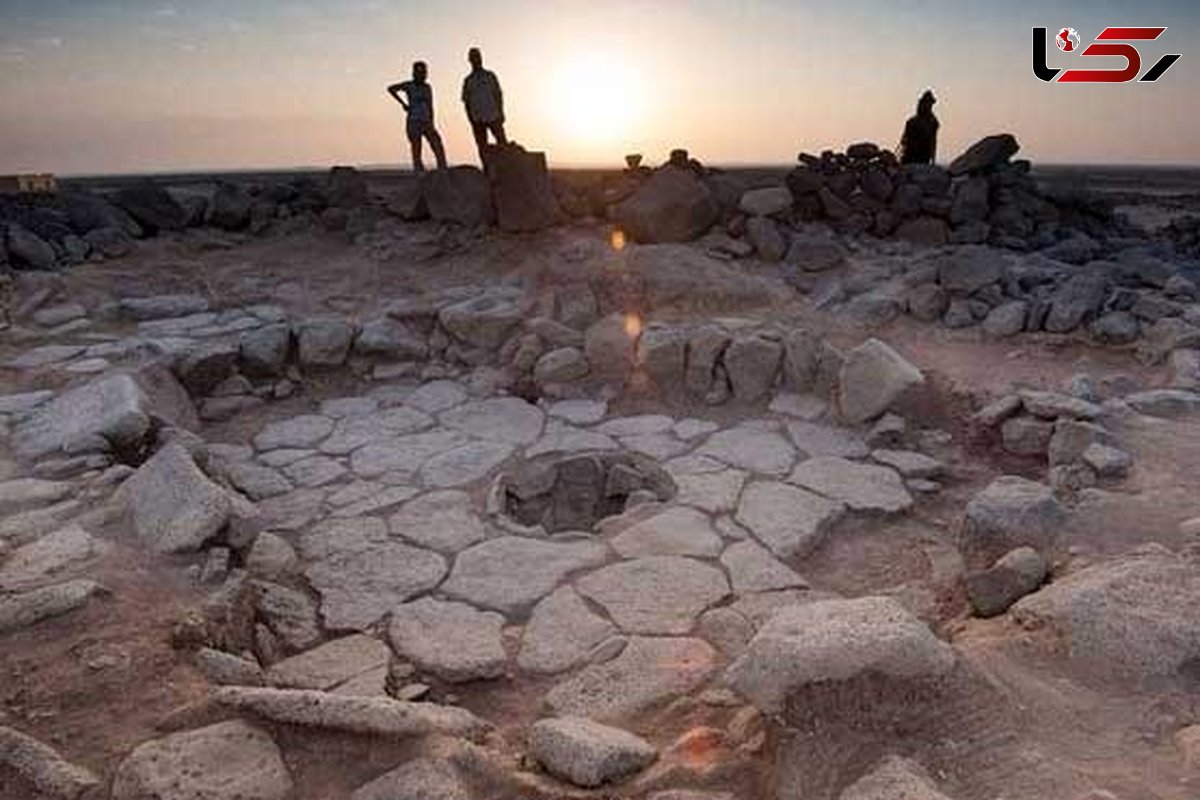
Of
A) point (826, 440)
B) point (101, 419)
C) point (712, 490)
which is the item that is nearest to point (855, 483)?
point (826, 440)

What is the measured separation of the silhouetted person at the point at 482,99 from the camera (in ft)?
30.0

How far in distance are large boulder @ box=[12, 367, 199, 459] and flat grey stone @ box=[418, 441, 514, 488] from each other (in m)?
1.68

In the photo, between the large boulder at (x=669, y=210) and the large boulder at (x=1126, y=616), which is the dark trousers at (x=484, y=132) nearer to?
the large boulder at (x=669, y=210)

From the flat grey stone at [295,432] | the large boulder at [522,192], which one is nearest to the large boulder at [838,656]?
the flat grey stone at [295,432]

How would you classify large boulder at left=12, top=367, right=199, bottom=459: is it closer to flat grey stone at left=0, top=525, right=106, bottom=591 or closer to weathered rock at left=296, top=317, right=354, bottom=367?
flat grey stone at left=0, top=525, right=106, bottom=591

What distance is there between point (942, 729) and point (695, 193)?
21.2 ft

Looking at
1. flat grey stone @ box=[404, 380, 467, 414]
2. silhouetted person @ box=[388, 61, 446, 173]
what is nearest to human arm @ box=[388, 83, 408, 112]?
silhouetted person @ box=[388, 61, 446, 173]

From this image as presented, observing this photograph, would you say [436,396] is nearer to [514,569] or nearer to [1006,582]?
[514,569]

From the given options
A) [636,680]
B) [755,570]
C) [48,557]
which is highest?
[48,557]

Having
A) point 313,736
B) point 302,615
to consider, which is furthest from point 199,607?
point 313,736

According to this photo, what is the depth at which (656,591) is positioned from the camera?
12.6 ft

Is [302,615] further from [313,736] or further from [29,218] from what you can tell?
[29,218]

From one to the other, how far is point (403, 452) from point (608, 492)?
1426 millimetres

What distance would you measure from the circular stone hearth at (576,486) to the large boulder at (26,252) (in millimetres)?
5991
